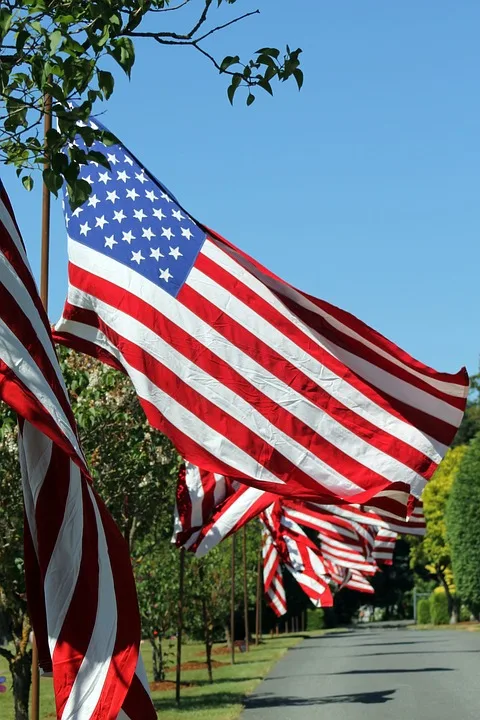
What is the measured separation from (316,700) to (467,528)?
40334 millimetres

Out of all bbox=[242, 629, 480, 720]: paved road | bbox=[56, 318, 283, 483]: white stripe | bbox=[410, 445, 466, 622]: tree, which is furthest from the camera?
bbox=[410, 445, 466, 622]: tree

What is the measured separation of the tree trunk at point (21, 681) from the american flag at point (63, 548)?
29.0 feet

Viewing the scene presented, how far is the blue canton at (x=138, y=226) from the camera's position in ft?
29.0

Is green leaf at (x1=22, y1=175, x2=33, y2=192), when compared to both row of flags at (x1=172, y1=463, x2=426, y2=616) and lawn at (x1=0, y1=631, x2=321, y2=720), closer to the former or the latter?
row of flags at (x1=172, y1=463, x2=426, y2=616)

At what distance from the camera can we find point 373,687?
960 inches

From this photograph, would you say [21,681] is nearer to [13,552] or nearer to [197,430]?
[13,552]

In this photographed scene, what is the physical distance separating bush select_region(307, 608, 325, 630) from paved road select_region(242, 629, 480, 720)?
1746 inches

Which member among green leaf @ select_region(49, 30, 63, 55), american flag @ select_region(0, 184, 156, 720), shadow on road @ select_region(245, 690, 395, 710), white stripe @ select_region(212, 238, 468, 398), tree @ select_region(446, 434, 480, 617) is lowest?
shadow on road @ select_region(245, 690, 395, 710)

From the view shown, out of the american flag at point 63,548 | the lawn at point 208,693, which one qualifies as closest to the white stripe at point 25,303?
the american flag at point 63,548

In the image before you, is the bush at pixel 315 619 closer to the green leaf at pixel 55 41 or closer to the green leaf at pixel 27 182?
the green leaf at pixel 27 182

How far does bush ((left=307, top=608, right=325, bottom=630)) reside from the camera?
275 feet

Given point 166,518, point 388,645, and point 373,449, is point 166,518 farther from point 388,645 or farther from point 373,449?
point 388,645

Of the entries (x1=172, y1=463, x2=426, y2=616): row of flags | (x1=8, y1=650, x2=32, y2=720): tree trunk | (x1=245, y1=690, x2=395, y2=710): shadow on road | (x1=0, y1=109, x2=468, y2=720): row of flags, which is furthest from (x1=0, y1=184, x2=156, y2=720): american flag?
(x1=245, y1=690, x2=395, y2=710): shadow on road

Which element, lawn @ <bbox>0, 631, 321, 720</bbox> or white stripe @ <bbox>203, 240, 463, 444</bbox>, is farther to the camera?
lawn @ <bbox>0, 631, 321, 720</bbox>
